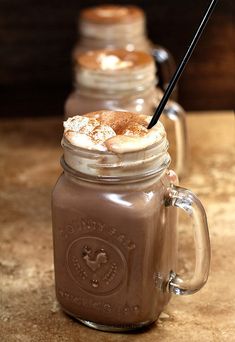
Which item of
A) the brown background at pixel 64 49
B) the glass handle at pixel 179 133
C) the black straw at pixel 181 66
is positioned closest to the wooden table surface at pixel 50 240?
the glass handle at pixel 179 133

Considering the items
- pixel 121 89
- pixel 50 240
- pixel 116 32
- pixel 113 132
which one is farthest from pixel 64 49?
pixel 113 132

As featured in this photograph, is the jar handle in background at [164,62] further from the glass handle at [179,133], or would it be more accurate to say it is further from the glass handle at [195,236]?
the glass handle at [195,236]

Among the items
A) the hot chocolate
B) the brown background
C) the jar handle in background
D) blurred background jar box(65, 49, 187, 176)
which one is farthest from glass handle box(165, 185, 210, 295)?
the brown background

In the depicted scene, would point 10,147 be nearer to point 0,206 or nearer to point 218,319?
point 0,206

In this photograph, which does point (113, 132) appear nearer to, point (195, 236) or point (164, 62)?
point (195, 236)

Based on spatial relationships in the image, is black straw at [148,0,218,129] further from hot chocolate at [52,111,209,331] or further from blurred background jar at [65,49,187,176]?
blurred background jar at [65,49,187,176]

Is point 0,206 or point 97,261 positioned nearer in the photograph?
point 97,261

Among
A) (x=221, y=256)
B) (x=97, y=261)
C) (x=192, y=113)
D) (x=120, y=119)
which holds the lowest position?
(x=192, y=113)

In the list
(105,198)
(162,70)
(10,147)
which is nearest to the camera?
(105,198)

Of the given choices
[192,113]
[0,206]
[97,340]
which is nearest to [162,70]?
[192,113]
